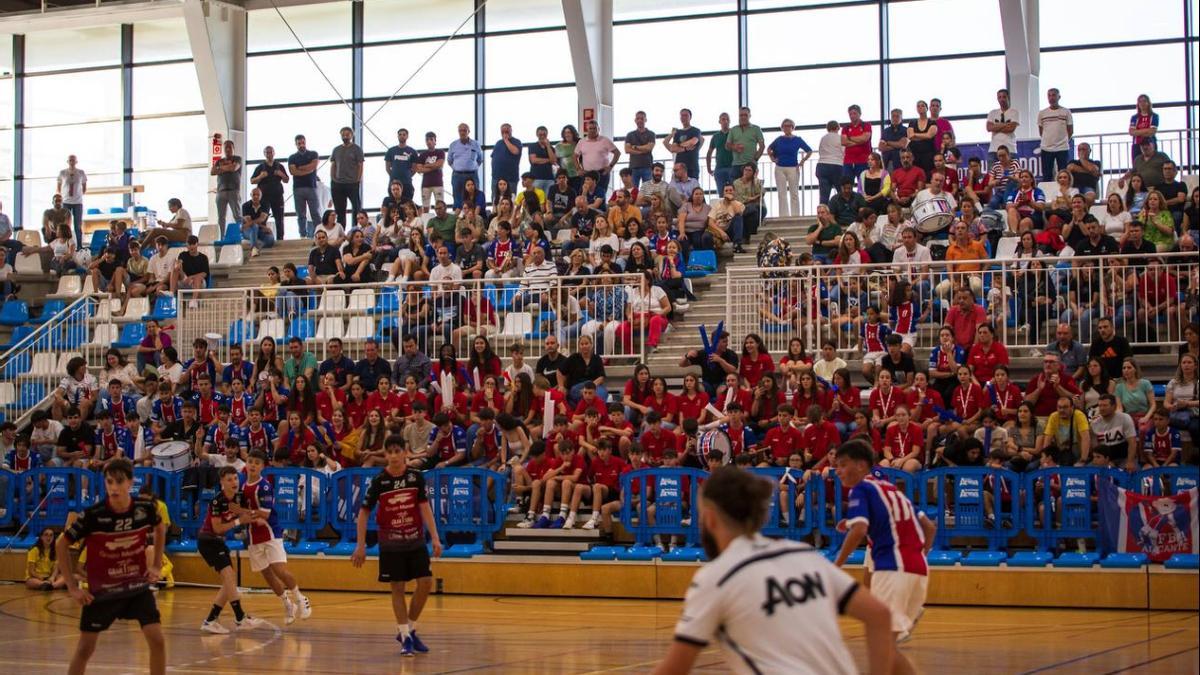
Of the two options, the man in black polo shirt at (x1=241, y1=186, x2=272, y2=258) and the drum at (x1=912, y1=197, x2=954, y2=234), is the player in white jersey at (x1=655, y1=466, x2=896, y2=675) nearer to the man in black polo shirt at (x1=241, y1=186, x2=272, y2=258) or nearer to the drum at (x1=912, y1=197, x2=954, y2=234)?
the drum at (x1=912, y1=197, x2=954, y2=234)

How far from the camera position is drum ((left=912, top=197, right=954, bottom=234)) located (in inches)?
867

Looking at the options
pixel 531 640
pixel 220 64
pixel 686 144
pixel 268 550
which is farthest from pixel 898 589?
pixel 220 64

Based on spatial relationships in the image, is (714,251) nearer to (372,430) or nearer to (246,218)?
(372,430)

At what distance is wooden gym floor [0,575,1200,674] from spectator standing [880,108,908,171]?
11.0 m

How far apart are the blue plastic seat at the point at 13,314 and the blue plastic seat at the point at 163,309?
3059 millimetres

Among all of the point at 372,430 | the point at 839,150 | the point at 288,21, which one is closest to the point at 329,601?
the point at 372,430

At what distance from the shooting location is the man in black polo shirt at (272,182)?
2991 centimetres

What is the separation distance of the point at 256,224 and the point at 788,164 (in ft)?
34.8

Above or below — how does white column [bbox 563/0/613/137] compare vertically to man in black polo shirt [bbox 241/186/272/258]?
above

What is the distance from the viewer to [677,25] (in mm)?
31953

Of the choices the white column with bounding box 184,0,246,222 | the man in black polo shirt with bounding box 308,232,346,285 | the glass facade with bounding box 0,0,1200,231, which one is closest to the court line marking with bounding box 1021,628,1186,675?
the man in black polo shirt with bounding box 308,232,346,285

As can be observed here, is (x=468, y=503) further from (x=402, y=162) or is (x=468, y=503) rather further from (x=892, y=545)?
(x=402, y=162)

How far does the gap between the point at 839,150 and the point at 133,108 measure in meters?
18.7

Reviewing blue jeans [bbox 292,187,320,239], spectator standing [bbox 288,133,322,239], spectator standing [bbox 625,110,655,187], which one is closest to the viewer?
spectator standing [bbox 625,110,655,187]
